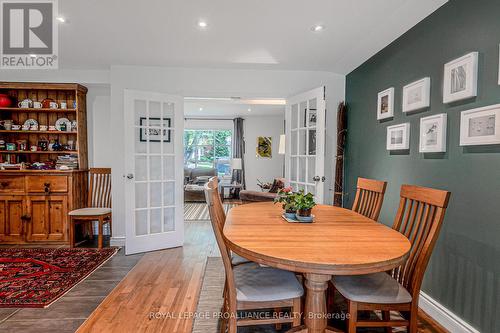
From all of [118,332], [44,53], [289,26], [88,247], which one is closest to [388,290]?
[118,332]

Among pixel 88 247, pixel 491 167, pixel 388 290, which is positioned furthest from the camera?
pixel 88 247

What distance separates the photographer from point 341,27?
2426 mm

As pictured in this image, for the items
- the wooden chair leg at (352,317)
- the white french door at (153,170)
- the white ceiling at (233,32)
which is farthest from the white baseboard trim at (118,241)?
the wooden chair leg at (352,317)

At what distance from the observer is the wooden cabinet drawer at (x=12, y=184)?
344cm

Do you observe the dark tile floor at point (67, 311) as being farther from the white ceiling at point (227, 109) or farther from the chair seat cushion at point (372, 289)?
the white ceiling at point (227, 109)

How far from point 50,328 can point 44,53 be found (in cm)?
291

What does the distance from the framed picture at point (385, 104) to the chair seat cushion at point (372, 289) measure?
1.73m

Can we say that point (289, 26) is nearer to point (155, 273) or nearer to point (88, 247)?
point (155, 273)

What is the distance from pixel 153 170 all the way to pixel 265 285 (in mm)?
2433

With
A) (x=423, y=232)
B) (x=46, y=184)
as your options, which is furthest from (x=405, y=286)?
(x=46, y=184)

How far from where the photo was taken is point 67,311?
2047mm

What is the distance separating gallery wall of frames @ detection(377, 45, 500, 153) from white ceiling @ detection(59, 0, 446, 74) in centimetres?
59

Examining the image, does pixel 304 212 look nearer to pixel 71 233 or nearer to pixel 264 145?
pixel 71 233

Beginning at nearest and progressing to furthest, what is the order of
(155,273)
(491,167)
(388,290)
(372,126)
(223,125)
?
(388,290)
(491,167)
(155,273)
(372,126)
(223,125)
